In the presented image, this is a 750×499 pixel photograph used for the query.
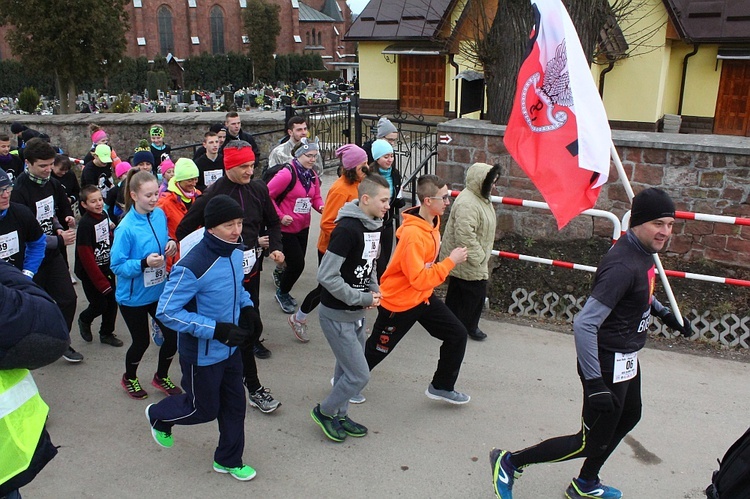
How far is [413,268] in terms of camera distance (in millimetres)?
4055

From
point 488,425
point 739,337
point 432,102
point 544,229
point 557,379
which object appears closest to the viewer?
point 488,425

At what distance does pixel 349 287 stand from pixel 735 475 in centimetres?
220

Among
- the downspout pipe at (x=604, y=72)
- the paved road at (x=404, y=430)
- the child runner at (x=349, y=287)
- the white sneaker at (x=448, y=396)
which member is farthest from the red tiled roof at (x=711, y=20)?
the child runner at (x=349, y=287)

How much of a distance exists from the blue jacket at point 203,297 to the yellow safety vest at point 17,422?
38.0 inches

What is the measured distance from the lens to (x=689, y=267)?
6508mm

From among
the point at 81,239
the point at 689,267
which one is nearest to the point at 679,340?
the point at 689,267

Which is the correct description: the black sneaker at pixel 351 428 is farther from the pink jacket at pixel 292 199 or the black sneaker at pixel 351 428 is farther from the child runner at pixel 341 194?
the pink jacket at pixel 292 199

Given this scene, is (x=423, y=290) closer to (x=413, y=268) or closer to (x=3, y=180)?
(x=413, y=268)

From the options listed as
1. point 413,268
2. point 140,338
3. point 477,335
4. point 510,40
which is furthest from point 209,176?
point 510,40

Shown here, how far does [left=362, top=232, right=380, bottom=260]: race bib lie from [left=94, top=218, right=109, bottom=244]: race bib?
2433 millimetres

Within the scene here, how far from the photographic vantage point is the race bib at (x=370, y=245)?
12.9 feet

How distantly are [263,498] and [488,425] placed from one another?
5.30 feet

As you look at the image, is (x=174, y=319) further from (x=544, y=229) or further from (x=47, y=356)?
(x=544, y=229)

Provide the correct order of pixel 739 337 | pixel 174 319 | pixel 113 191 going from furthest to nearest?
pixel 113 191 → pixel 739 337 → pixel 174 319
